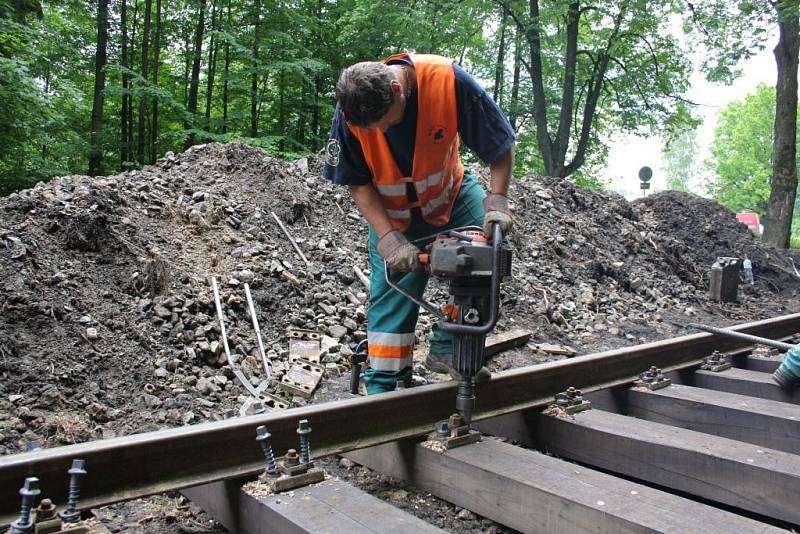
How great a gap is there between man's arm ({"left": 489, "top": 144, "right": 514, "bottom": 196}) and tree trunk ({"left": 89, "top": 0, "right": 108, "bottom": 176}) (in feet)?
46.0

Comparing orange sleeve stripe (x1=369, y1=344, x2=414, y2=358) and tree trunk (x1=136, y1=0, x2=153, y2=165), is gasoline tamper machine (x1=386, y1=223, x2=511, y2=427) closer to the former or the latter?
orange sleeve stripe (x1=369, y1=344, x2=414, y2=358)

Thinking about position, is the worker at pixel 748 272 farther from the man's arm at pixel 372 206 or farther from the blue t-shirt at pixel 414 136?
the man's arm at pixel 372 206

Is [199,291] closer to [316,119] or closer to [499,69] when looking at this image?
[316,119]

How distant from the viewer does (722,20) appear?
1631 cm

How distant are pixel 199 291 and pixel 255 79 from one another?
491 inches

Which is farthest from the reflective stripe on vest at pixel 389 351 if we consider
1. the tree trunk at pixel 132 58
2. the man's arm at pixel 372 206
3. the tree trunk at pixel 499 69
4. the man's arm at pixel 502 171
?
the tree trunk at pixel 499 69

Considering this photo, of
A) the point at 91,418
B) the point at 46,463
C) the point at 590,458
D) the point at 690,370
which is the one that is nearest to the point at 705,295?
the point at 690,370

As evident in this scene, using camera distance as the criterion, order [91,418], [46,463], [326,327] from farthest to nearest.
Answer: [326,327]
[91,418]
[46,463]

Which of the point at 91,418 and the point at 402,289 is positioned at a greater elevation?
the point at 402,289

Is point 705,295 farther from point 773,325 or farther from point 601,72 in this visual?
point 601,72

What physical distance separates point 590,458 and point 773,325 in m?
3.19

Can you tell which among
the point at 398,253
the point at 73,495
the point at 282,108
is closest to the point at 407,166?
the point at 398,253

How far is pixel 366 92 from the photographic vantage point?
2400mm

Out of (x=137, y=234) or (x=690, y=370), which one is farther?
(x=137, y=234)
